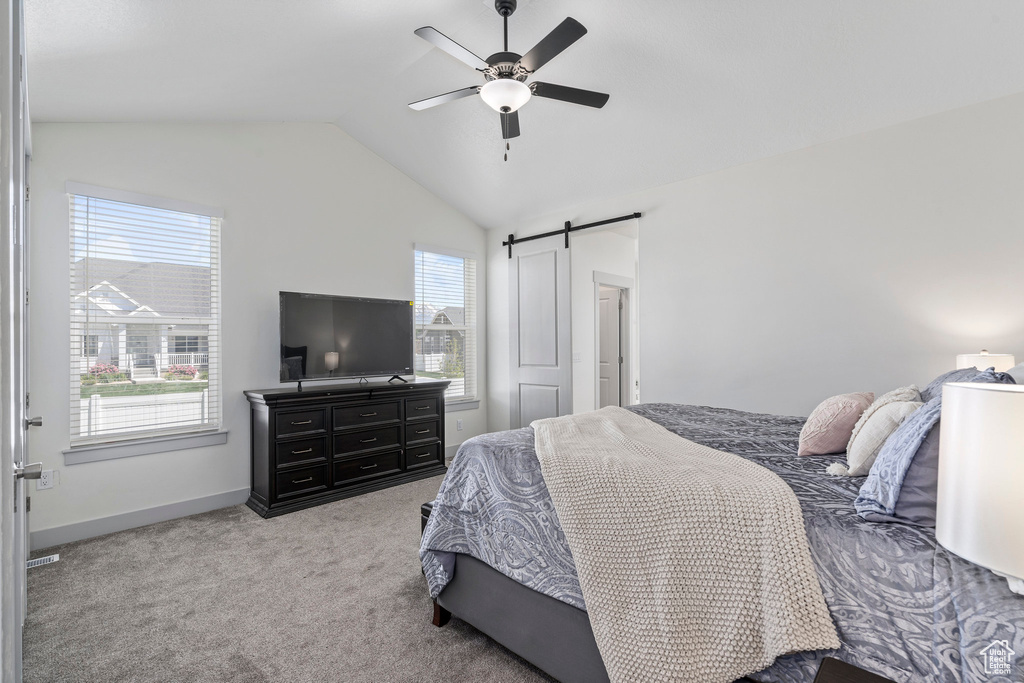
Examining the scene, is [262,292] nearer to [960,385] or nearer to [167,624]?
[167,624]

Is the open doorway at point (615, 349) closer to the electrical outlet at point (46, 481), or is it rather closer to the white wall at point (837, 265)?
the white wall at point (837, 265)

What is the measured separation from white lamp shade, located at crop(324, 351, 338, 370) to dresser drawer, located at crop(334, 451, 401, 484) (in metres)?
0.76

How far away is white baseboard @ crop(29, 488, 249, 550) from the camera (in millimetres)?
2871

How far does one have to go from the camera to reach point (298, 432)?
355cm

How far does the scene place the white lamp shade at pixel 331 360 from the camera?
388 cm

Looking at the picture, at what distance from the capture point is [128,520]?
3.16 metres

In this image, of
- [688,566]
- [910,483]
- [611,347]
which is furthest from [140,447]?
[611,347]

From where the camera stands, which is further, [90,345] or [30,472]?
[90,345]

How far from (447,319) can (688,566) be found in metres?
4.14

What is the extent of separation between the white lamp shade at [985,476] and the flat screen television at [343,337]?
12.3 ft

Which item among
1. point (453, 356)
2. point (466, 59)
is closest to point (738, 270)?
point (466, 59)

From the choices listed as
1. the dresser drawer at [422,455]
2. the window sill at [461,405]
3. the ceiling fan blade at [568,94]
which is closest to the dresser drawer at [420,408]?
the dresser drawer at [422,455]

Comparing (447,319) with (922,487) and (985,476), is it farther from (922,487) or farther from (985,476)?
(985,476)

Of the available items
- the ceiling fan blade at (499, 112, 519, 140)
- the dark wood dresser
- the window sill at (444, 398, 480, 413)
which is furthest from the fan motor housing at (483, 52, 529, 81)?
the window sill at (444, 398, 480, 413)
